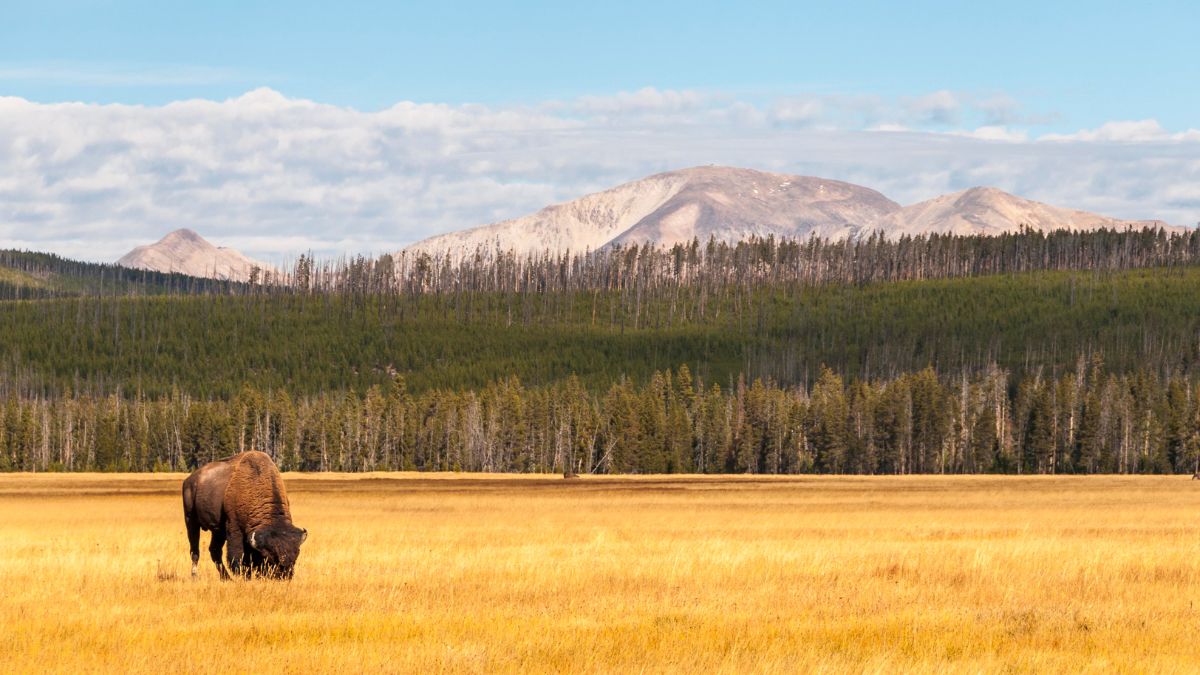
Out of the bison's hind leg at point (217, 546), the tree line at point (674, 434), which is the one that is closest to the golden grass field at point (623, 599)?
the bison's hind leg at point (217, 546)

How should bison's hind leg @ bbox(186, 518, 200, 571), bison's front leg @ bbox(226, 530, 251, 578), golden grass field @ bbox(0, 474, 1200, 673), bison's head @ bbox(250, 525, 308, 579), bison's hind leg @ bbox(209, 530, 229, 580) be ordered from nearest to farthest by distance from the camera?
golden grass field @ bbox(0, 474, 1200, 673)
bison's head @ bbox(250, 525, 308, 579)
bison's front leg @ bbox(226, 530, 251, 578)
bison's hind leg @ bbox(209, 530, 229, 580)
bison's hind leg @ bbox(186, 518, 200, 571)

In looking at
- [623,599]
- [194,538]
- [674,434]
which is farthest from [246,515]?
[674,434]

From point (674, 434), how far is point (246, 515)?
130 meters

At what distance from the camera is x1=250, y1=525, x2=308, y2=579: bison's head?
26.8 meters

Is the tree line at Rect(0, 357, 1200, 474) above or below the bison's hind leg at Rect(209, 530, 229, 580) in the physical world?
below

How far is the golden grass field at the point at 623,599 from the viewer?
60.5 feet

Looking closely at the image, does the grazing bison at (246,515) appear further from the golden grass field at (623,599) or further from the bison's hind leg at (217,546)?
the golden grass field at (623,599)

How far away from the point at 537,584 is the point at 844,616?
7009 millimetres

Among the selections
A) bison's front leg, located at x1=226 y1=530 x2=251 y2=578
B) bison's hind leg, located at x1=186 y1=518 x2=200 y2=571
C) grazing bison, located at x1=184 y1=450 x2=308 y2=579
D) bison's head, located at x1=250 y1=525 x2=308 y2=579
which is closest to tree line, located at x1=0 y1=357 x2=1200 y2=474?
bison's hind leg, located at x1=186 y1=518 x2=200 y2=571

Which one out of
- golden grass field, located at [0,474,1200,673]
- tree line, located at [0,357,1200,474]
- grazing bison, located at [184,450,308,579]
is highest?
grazing bison, located at [184,450,308,579]

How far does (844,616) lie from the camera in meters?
22.4

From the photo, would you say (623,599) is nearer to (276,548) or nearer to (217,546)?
(276,548)

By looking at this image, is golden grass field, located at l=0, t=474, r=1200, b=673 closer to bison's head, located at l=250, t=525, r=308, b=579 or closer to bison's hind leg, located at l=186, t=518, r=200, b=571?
bison's hind leg, located at l=186, t=518, r=200, b=571

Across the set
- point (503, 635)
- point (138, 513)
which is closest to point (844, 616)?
point (503, 635)
